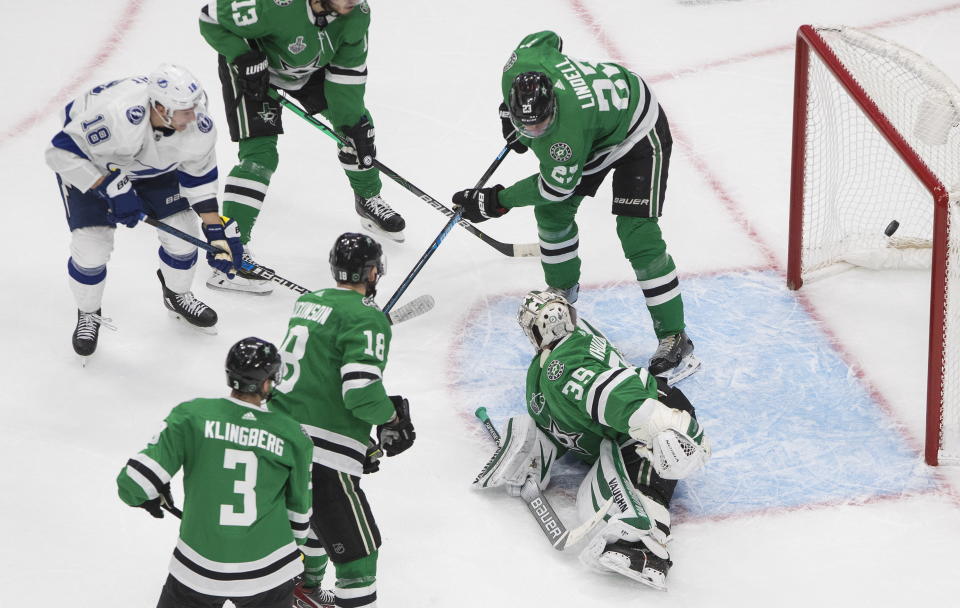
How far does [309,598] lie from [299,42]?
1.91 meters

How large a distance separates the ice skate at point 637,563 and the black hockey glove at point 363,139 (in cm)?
188

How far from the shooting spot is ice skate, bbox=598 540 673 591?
127 inches

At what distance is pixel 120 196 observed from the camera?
3.79m

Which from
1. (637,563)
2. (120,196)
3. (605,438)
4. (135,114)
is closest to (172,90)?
(135,114)

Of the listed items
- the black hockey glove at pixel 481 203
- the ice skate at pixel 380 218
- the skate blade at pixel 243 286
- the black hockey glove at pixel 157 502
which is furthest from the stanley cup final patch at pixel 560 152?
the black hockey glove at pixel 157 502

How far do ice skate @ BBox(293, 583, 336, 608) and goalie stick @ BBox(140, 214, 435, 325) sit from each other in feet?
2.95

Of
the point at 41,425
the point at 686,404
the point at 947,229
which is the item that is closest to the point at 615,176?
the point at 686,404

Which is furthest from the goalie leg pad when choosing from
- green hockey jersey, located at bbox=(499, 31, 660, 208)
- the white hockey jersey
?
the white hockey jersey

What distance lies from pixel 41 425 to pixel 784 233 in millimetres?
2684

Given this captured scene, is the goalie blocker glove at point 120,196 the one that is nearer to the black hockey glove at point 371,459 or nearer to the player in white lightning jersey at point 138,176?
the player in white lightning jersey at point 138,176

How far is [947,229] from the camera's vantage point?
3.41 metres

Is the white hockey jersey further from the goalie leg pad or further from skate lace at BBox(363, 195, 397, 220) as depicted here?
the goalie leg pad

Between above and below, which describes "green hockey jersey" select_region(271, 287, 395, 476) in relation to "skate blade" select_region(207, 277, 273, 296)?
above

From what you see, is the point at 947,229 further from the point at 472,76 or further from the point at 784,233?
the point at 472,76
